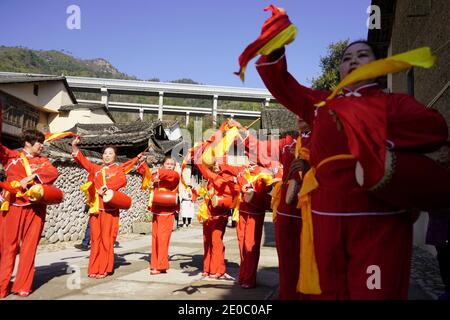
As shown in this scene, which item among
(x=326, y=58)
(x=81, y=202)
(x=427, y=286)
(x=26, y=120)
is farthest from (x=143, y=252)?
(x=326, y=58)

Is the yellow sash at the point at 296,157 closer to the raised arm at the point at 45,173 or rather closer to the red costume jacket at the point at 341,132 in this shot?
the red costume jacket at the point at 341,132

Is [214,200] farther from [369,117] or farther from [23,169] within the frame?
[369,117]

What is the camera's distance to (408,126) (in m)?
2.12

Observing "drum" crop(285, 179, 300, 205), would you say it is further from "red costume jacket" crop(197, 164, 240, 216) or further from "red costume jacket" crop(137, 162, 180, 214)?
"red costume jacket" crop(137, 162, 180, 214)

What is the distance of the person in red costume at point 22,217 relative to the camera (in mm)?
4875

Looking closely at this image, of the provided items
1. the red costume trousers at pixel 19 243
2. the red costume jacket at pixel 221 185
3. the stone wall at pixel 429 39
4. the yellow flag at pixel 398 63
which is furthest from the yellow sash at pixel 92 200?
the stone wall at pixel 429 39

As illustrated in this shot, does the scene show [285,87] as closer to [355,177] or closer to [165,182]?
[355,177]

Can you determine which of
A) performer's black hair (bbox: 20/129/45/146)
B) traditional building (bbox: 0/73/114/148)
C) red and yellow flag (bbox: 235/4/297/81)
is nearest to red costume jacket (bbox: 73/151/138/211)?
performer's black hair (bbox: 20/129/45/146)

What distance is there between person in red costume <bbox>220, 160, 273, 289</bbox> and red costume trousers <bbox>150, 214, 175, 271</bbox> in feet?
4.38

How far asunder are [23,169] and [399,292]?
4.51 m

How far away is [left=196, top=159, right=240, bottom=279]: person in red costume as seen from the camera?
21.2 feet

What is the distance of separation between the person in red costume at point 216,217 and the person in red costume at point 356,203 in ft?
13.0

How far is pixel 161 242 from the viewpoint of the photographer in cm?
665

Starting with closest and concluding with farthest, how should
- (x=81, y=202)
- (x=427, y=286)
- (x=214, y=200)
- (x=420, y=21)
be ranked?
(x=427, y=286) < (x=214, y=200) < (x=420, y=21) < (x=81, y=202)
